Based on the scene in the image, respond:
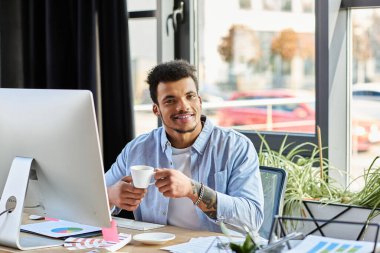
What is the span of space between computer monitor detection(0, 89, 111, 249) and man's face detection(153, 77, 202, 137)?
653mm

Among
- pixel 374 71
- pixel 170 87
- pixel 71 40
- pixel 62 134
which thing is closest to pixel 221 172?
pixel 170 87

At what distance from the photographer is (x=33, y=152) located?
93.4 inches

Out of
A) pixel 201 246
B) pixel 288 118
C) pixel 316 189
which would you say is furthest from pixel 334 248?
pixel 288 118

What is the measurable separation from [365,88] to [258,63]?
0.58 m

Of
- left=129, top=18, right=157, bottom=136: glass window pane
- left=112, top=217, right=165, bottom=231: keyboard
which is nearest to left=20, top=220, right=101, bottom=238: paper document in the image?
left=112, top=217, right=165, bottom=231: keyboard

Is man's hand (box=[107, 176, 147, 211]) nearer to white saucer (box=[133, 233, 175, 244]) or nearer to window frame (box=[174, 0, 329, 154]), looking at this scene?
white saucer (box=[133, 233, 175, 244])

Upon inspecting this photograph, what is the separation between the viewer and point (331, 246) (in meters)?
1.84

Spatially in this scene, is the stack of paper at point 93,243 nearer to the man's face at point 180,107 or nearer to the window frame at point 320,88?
the man's face at point 180,107

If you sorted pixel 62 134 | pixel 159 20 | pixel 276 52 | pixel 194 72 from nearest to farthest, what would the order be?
pixel 62 134, pixel 194 72, pixel 276 52, pixel 159 20

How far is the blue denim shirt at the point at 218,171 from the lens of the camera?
2684 mm

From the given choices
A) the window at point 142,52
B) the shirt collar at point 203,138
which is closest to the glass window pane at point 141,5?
the window at point 142,52

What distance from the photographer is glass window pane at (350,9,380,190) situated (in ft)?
11.2

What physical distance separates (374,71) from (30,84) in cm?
196

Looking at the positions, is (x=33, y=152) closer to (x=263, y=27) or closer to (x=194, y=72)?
(x=194, y=72)
